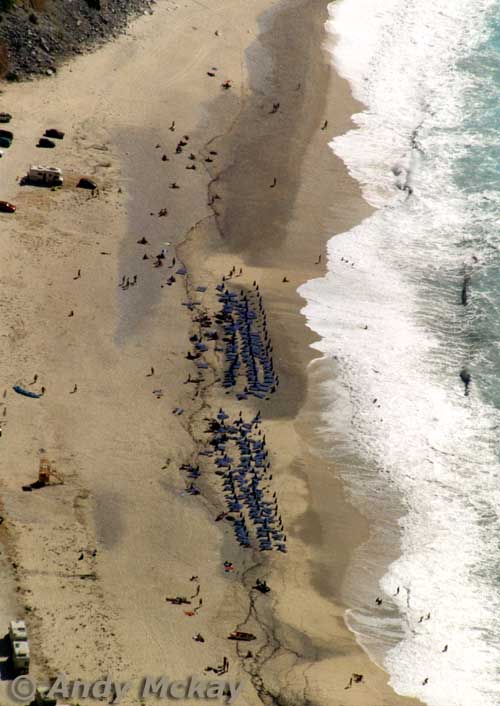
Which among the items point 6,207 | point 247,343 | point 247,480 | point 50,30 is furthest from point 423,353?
point 50,30

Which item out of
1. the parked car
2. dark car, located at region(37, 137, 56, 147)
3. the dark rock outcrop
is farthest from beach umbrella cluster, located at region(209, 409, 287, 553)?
the dark rock outcrop

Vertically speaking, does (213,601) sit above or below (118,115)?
below

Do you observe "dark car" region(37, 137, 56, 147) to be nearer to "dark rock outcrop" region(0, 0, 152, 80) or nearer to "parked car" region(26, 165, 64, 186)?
"parked car" region(26, 165, 64, 186)

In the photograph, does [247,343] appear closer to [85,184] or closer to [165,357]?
[165,357]

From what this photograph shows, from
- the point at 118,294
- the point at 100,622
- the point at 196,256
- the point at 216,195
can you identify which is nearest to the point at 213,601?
the point at 100,622

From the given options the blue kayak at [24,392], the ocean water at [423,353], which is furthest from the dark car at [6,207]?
the ocean water at [423,353]

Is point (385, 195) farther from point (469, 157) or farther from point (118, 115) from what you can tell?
point (118, 115)
